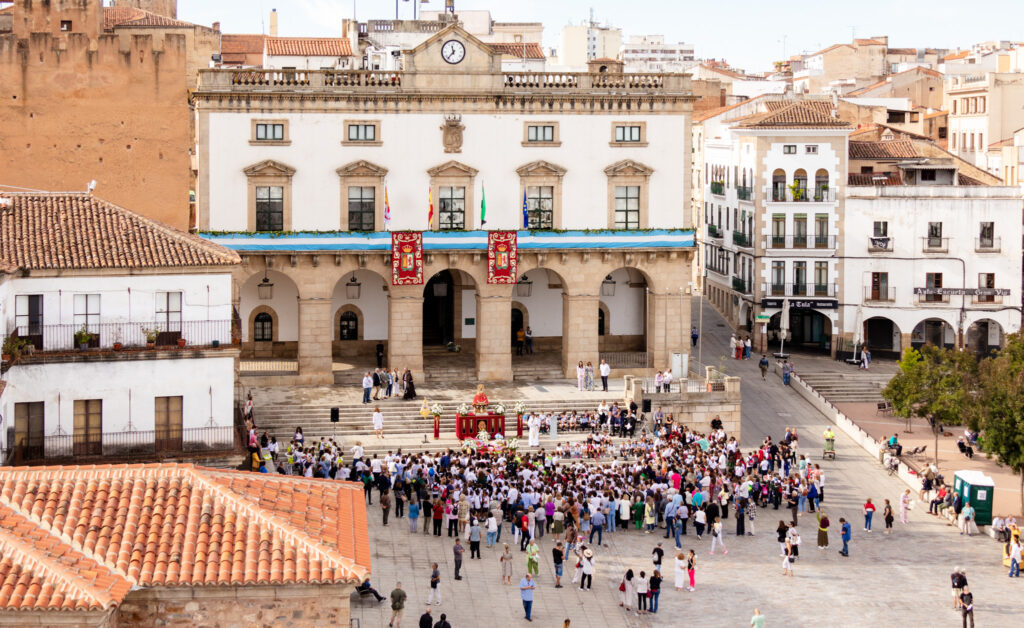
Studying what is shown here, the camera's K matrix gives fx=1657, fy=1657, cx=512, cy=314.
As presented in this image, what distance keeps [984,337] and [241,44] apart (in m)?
48.6

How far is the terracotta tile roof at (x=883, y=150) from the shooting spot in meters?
82.7

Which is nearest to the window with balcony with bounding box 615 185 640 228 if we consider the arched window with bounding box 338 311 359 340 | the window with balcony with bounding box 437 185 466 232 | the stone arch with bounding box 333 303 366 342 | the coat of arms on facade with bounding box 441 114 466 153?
the window with balcony with bounding box 437 185 466 232

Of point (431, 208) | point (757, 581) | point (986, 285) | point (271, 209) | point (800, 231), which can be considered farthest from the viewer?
point (800, 231)

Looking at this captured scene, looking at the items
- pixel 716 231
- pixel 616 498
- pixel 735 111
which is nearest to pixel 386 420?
pixel 616 498

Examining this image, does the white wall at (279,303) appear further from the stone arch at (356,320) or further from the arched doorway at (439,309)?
Answer: the arched doorway at (439,309)

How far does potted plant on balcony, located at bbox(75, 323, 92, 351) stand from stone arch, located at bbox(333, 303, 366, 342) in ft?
62.3

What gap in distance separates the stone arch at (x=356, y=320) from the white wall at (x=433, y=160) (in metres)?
4.81

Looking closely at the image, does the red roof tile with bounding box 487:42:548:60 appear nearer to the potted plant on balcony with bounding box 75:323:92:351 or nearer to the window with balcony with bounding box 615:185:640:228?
the window with balcony with bounding box 615:185:640:228

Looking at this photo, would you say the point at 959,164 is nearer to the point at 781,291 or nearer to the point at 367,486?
the point at 781,291

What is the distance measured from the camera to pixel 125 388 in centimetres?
4978

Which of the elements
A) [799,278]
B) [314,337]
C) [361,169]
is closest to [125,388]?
[314,337]

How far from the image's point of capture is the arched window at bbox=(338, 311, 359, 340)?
68.1 m

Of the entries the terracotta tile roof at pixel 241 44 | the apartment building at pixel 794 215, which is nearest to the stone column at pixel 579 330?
the apartment building at pixel 794 215

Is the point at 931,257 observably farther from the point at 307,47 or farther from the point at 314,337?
the point at 307,47
